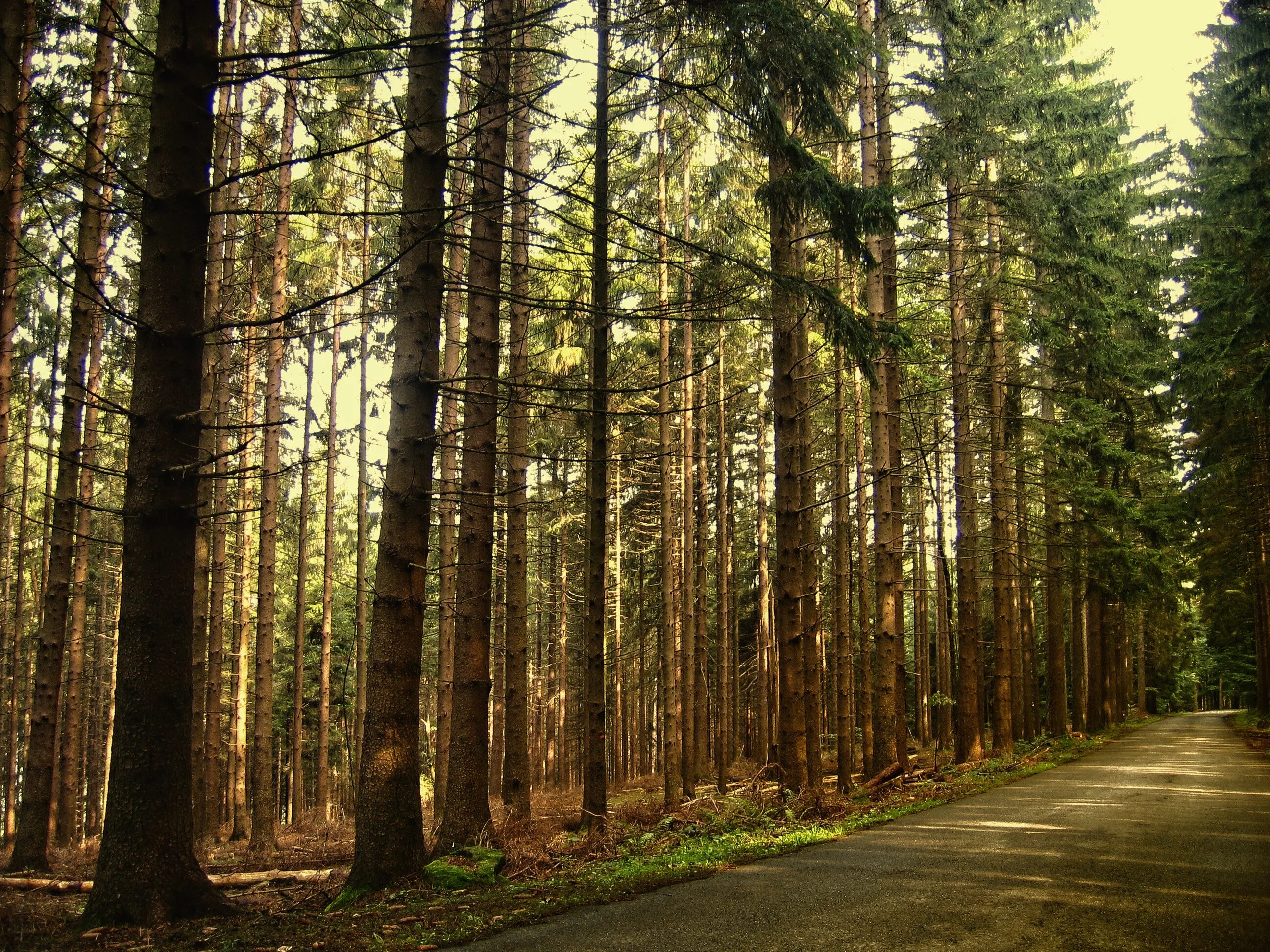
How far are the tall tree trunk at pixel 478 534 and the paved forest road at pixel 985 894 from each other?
361 centimetres

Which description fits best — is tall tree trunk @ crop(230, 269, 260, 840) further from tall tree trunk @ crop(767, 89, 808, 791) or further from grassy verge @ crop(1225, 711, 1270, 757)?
grassy verge @ crop(1225, 711, 1270, 757)

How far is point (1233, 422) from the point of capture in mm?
21469

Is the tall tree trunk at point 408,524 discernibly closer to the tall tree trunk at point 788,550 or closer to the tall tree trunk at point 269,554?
the tall tree trunk at point 788,550

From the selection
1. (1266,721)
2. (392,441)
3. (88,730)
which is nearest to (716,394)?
(392,441)

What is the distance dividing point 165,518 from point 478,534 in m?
4.44

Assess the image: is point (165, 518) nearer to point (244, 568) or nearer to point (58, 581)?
point (58, 581)

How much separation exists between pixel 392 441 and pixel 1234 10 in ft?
58.0

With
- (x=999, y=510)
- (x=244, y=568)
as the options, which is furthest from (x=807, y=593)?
(x=244, y=568)

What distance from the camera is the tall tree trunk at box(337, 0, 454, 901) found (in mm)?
6422

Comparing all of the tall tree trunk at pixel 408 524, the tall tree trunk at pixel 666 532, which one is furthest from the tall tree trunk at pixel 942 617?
the tall tree trunk at pixel 408 524

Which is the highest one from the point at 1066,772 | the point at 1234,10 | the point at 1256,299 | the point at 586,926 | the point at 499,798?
the point at 1234,10

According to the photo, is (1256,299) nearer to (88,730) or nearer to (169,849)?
(169,849)

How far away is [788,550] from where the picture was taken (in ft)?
38.3

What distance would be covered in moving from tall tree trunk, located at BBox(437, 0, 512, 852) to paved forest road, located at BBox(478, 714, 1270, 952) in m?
3.61
